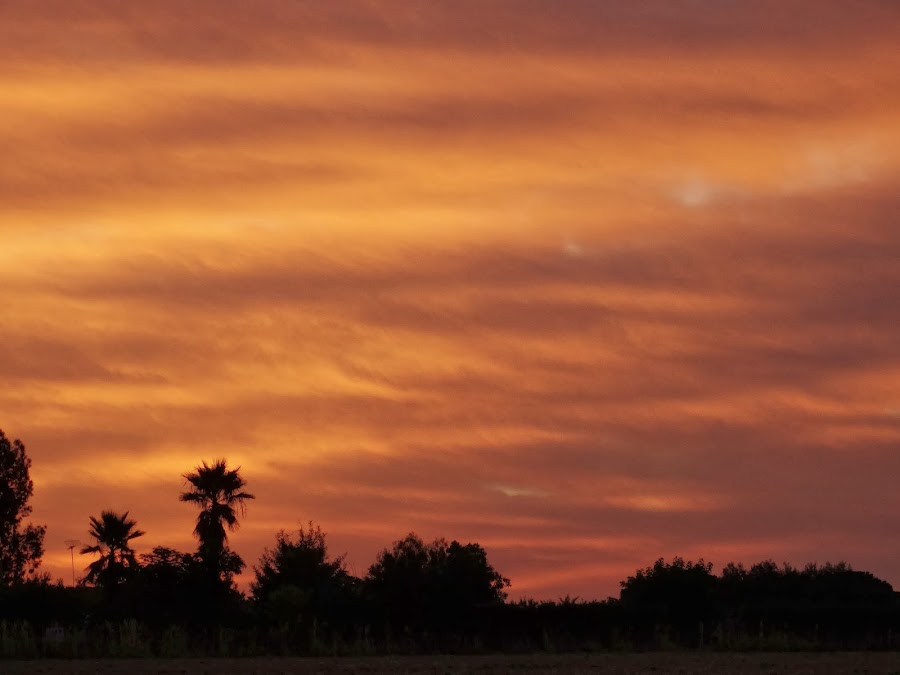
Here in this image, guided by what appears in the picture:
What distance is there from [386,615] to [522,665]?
18985 mm

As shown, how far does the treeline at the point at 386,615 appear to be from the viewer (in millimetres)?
67125

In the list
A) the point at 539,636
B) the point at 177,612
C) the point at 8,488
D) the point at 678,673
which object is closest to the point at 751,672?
the point at 678,673

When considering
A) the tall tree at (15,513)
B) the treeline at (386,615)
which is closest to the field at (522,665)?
the treeline at (386,615)

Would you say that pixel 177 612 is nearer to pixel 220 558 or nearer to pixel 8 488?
pixel 220 558

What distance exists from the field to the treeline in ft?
16.1

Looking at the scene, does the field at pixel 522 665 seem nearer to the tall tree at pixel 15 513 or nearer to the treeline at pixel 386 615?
the treeline at pixel 386 615

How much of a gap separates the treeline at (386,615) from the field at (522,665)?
4.91 metres

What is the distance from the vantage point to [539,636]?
69875mm

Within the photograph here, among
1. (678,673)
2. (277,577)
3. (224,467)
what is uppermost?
(224,467)

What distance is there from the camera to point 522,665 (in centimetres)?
5434

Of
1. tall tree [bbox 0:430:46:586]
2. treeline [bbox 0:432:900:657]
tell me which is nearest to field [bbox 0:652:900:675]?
treeline [bbox 0:432:900:657]

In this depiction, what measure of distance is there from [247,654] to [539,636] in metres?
13.2

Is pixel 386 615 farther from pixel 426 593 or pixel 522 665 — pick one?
pixel 522 665

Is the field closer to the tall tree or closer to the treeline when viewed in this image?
the treeline
